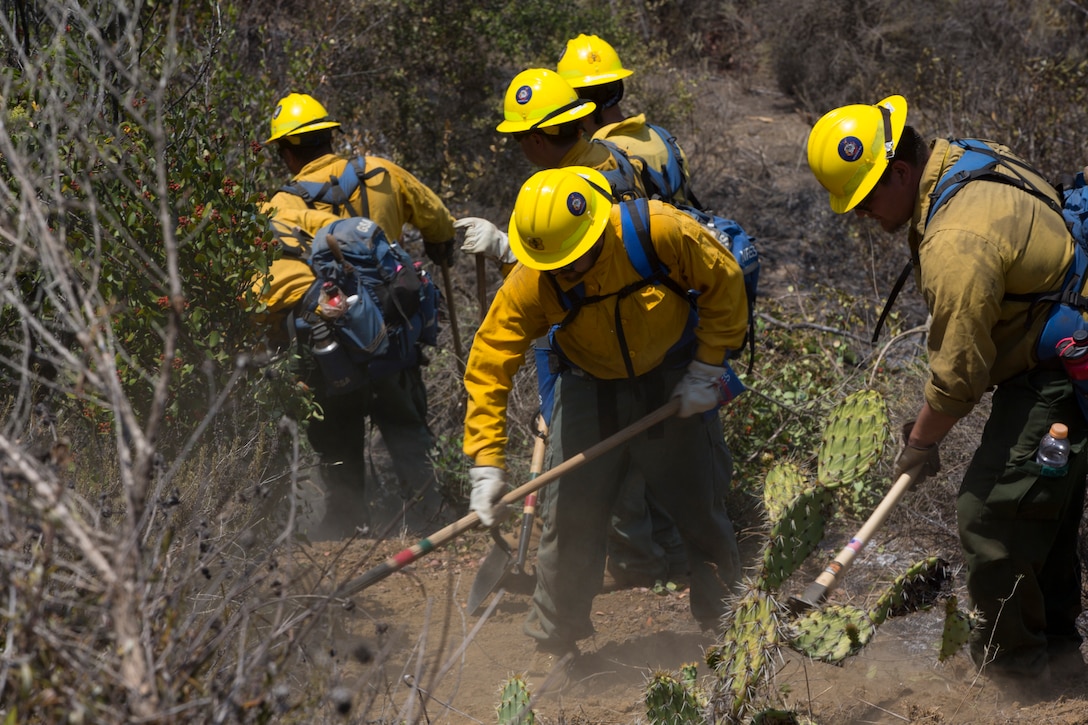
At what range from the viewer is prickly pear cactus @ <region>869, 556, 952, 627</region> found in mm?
3273

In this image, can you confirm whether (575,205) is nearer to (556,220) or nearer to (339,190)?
(556,220)

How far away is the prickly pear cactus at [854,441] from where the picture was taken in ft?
11.6

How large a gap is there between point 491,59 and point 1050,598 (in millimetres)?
6439

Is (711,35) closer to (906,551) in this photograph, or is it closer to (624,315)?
(906,551)

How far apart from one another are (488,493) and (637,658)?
4.63 ft

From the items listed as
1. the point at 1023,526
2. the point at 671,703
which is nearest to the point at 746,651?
the point at 671,703

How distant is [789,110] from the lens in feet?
37.6

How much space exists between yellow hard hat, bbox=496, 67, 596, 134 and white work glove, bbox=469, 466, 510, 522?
5.57 feet

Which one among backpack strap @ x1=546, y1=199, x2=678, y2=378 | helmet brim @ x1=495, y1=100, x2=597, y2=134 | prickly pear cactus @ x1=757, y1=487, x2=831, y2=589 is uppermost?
helmet brim @ x1=495, y1=100, x2=597, y2=134

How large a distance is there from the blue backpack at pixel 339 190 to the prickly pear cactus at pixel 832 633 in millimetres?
3305

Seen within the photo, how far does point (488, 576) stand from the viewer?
5023 mm

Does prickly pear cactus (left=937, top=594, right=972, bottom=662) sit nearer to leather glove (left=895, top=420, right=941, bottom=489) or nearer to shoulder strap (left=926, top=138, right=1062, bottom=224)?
leather glove (left=895, top=420, right=941, bottom=489)

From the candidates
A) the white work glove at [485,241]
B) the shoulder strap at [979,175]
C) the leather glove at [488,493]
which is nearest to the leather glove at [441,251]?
the white work glove at [485,241]

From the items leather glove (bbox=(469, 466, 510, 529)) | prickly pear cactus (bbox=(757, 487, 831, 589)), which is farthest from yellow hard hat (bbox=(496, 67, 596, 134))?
prickly pear cactus (bbox=(757, 487, 831, 589))
